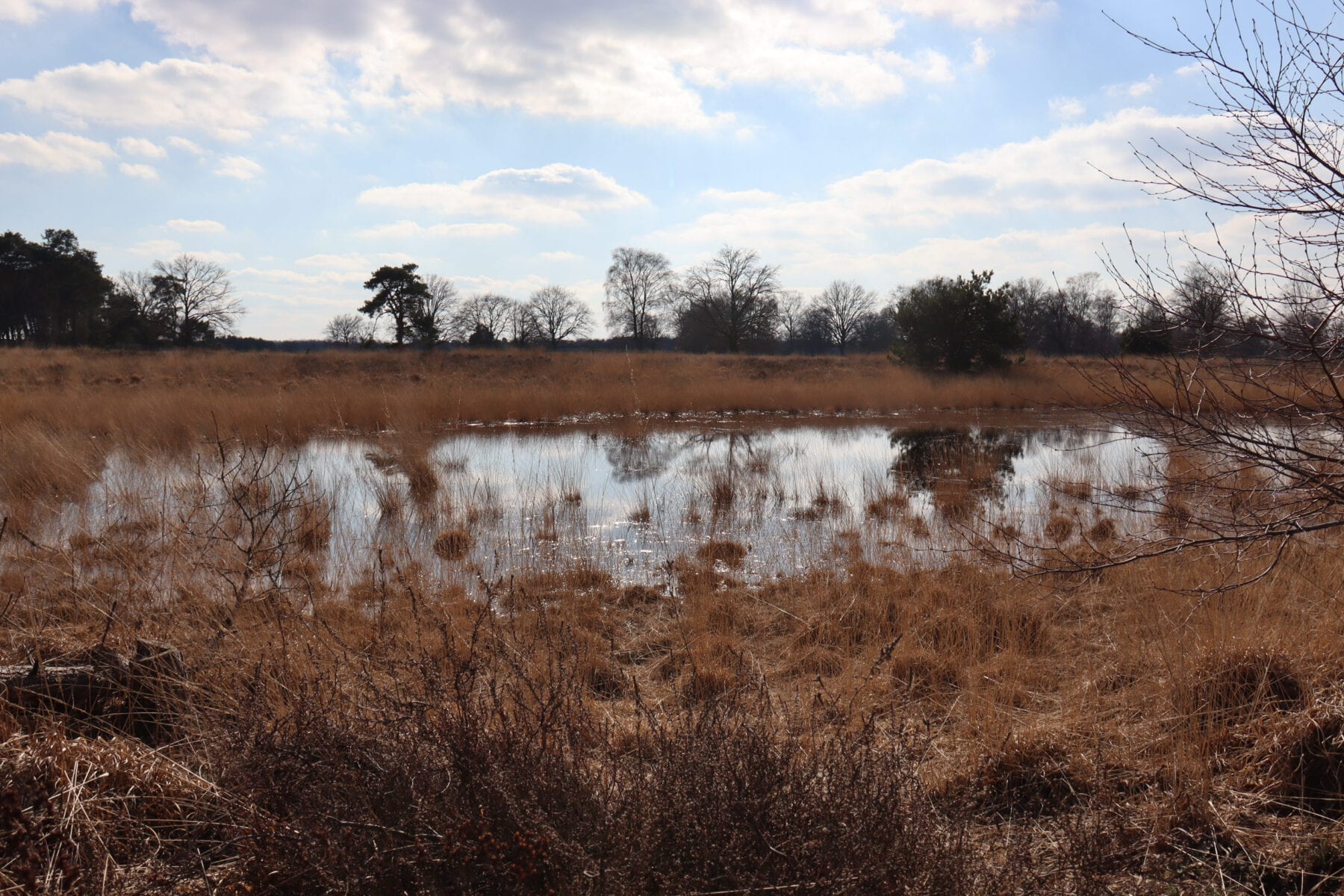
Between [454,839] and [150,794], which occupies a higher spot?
[454,839]

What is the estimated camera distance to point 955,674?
4594 millimetres

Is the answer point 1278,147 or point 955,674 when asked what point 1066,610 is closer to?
point 955,674

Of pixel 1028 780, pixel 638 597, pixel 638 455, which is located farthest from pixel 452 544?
pixel 638 455

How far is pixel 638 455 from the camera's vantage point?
1409 centimetres

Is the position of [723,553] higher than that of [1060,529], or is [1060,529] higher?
[1060,529]

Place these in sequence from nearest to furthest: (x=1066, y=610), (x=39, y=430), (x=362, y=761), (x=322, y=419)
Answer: (x=362, y=761) < (x=1066, y=610) < (x=39, y=430) < (x=322, y=419)

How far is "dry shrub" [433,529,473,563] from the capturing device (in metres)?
7.02

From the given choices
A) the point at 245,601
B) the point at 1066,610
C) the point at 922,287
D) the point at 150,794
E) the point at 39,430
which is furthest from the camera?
the point at 922,287

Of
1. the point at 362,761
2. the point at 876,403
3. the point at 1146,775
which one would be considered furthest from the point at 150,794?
the point at 876,403

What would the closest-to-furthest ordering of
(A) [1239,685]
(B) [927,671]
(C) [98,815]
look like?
(C) [98,815]
(A) [1239,685]
(B) [927,671]

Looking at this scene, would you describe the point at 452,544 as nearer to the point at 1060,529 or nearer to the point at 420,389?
the point at 1060,529

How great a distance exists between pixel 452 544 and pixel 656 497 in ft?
10.1

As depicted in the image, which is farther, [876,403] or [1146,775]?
[876,403]

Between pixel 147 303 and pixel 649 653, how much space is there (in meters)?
49.1
